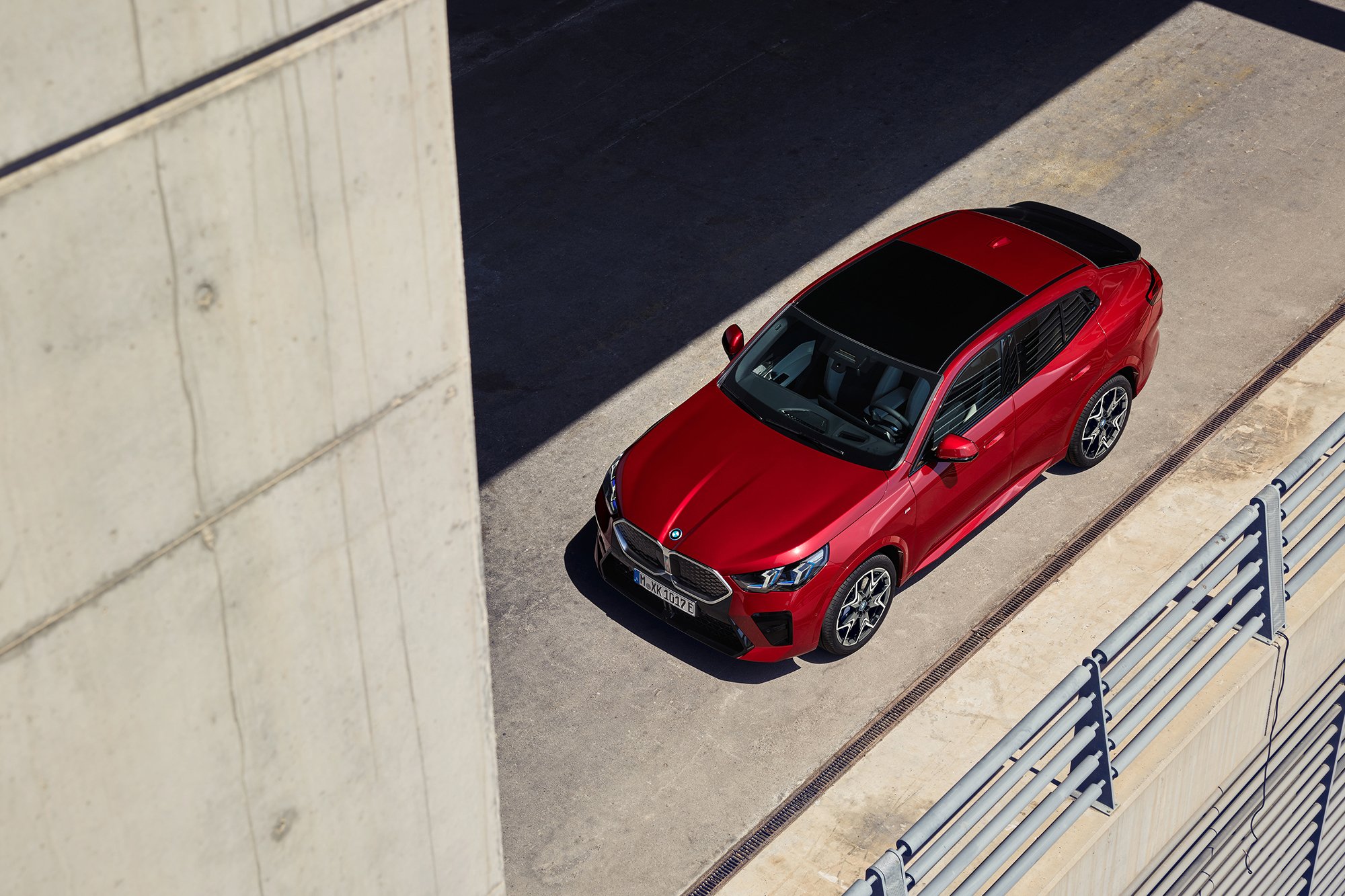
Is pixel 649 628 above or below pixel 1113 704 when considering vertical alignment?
below

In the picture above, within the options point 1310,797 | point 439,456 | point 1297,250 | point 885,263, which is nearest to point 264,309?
point 439,456

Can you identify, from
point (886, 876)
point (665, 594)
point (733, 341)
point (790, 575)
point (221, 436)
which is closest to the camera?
point (221, 436)

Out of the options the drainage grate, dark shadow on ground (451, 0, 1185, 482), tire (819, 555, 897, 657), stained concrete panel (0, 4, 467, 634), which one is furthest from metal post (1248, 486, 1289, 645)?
stained concrete panel (0, 4, 467, 634)

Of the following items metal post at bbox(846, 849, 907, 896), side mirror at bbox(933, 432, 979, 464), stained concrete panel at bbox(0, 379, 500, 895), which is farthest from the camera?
side mirror at bbox(933, 432, 979, 464)

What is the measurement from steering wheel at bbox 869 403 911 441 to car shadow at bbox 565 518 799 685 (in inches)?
60.1

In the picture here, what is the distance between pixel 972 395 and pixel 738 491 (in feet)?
5.06

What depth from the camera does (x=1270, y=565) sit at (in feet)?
24.4

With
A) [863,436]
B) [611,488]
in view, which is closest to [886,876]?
[863,436]

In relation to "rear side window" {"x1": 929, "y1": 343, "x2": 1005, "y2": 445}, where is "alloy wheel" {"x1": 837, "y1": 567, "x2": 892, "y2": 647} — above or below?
below

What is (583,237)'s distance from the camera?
1229 centimetres

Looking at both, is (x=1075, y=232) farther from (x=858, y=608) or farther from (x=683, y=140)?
(x=683, y=140)

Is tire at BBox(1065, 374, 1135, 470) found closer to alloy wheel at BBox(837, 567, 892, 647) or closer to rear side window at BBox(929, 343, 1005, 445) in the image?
rear side window at BBox(929, 343, 1005, 445)

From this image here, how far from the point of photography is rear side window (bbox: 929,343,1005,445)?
8.60 meters

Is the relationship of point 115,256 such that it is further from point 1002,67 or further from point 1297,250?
point 1002,67
